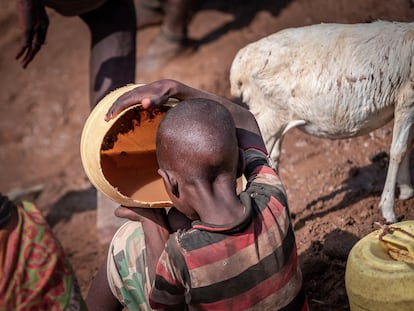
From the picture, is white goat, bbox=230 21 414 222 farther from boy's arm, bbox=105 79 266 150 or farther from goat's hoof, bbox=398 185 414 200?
boy's arm, bbox=105 79 266 150

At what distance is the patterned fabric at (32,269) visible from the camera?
254 centimetres

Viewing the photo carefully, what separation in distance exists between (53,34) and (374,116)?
4.91 m

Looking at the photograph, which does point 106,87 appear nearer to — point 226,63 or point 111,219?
point 111,219

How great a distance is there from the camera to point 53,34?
718 cm

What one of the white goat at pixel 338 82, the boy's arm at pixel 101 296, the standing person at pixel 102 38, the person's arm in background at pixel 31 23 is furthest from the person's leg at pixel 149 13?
the boy's arm at pixel 101 296

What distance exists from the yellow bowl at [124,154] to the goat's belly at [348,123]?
2.81ft

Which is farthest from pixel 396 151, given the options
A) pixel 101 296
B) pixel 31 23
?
pixel 31 23

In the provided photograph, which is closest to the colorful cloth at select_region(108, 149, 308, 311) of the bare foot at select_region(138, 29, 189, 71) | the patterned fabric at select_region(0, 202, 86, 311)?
the patterned fabric at select_region(0, 202, 86, 311)

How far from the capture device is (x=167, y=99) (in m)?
2.41

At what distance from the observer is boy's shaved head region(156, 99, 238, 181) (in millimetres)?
1979

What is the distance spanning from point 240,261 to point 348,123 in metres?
1.30

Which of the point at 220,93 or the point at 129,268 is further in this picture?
the point at 220,93

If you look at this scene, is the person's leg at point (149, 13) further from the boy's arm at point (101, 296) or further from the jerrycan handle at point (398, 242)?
the jerrycan handle at point (398, 242)

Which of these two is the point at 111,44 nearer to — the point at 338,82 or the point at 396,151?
the point at 338,82
